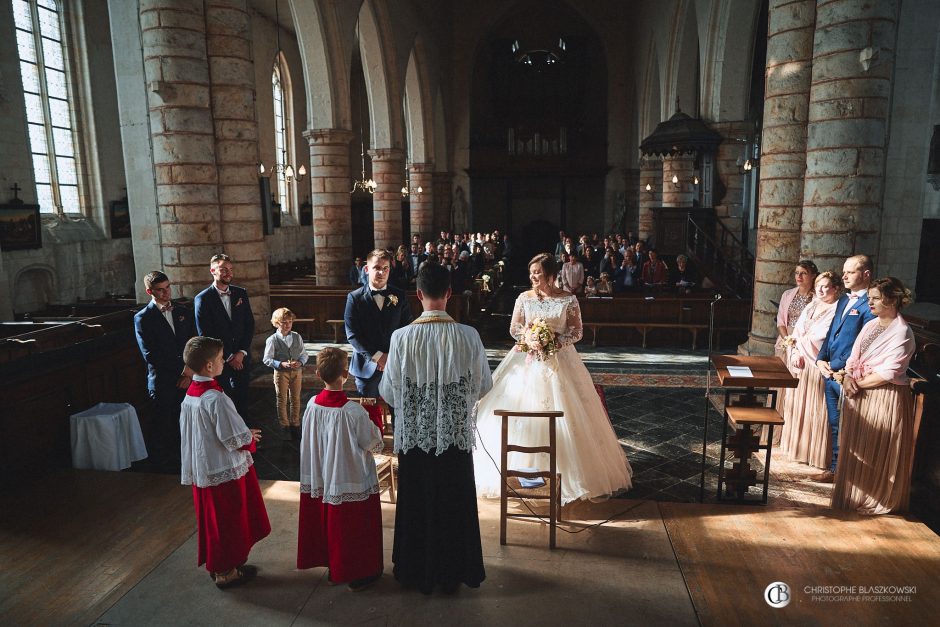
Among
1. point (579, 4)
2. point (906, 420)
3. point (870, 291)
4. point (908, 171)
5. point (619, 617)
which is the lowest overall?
point (619, 617)

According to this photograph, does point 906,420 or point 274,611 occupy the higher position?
point 906,420

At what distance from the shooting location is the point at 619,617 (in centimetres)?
325

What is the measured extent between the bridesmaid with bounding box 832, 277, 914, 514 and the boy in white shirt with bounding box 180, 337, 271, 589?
4148 millimetres

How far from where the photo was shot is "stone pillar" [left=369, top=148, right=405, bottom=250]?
18203 millimetres

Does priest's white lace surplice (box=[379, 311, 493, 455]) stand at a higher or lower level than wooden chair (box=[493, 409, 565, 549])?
higher

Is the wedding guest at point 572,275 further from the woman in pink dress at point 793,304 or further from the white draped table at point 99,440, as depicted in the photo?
the white draped table at point 99,440

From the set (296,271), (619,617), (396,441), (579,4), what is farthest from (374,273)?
(579,4)

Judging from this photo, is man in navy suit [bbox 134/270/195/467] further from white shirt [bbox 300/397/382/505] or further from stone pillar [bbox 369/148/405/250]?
stone pillar [bbox 369/148/405/250]

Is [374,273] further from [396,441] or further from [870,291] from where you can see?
[870,291]

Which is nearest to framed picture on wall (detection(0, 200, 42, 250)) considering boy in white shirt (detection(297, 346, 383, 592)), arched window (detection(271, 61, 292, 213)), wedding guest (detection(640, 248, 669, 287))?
arched window (detection(271, 61, 292, 213))

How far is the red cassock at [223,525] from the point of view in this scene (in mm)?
3418

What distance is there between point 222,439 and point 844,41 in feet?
23.8

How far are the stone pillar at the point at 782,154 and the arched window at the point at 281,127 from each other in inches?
685

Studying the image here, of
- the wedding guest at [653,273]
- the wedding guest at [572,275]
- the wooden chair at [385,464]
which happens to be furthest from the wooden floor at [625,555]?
the wedding guest at [653,273]
